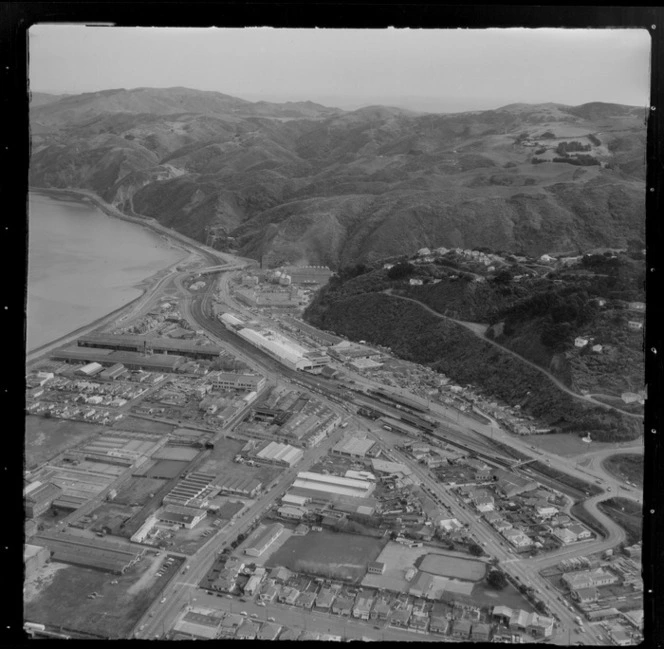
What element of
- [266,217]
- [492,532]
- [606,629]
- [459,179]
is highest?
[459,179]

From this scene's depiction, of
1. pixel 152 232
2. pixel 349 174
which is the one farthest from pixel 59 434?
pixel 349 174

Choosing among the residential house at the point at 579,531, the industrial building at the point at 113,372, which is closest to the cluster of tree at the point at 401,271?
the industrial building at the point at 113,372

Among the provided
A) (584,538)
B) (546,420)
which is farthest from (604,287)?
(584,538)

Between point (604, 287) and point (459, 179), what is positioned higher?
point (459, 179)

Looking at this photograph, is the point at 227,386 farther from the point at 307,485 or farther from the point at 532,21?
the point at 532,21

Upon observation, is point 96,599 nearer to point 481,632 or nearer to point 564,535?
point 481,632

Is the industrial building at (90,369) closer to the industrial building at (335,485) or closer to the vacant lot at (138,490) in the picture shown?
the vacant lot at (138,490)

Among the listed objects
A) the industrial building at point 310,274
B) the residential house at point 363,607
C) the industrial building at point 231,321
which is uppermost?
the industrial building at point 310,274
